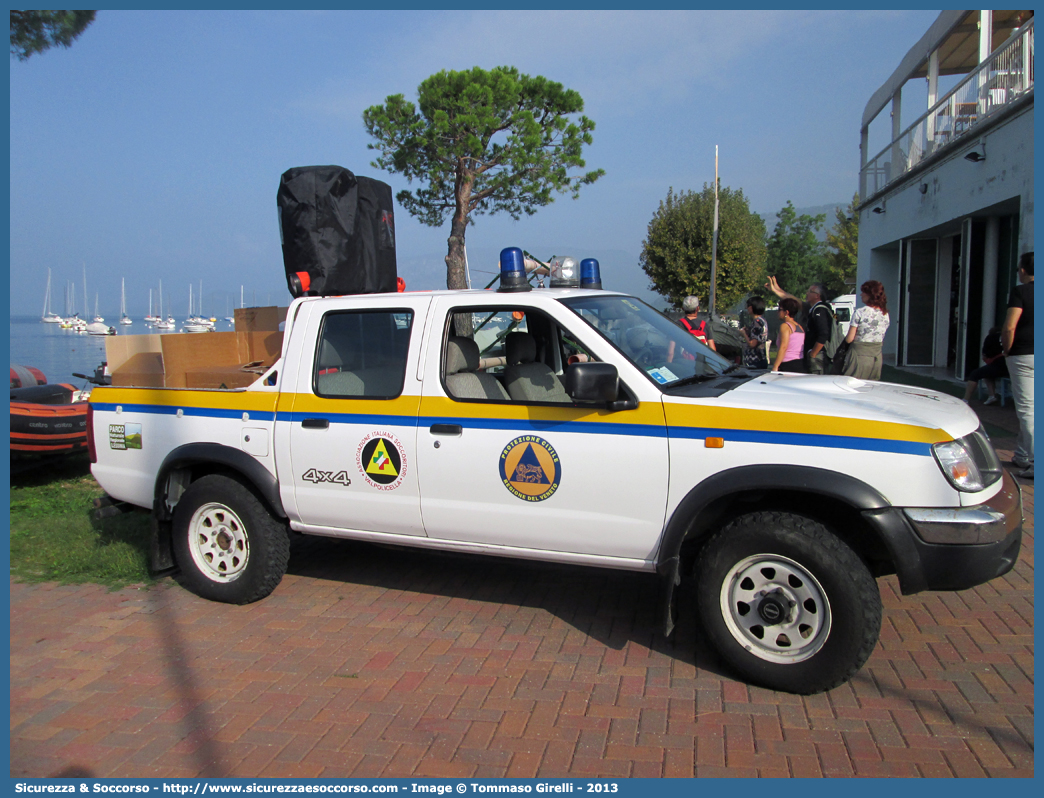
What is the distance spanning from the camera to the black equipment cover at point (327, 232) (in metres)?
5.12

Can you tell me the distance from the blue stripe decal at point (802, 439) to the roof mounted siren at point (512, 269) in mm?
1337

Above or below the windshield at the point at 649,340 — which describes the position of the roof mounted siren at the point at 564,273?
above

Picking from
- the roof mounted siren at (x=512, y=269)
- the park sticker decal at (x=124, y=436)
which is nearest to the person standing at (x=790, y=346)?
the roof mounted siren at (x=512, y=269)

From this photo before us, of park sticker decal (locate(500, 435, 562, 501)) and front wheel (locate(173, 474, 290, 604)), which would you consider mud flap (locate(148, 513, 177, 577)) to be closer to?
front wheel (locate(173, 474, 290, 604))

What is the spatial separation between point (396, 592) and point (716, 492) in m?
2.48

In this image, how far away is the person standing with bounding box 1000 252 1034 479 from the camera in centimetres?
700

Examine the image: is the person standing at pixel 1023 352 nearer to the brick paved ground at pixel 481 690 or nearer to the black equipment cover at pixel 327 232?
the brick paved ground at pixel 481 690

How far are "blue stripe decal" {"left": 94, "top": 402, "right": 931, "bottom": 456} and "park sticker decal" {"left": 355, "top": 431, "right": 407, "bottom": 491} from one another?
0.10 meters

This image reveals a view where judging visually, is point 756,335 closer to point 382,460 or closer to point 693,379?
point 693,379

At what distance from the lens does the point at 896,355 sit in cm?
1911

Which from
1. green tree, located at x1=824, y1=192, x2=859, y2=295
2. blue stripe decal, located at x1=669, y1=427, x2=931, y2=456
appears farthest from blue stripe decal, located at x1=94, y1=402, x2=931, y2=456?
green tree, located at x1=824, y1=192, x2=859, y2=295

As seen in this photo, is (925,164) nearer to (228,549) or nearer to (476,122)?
(476,122)

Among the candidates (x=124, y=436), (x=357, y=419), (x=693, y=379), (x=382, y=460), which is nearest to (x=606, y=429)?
(x=693, y=379)

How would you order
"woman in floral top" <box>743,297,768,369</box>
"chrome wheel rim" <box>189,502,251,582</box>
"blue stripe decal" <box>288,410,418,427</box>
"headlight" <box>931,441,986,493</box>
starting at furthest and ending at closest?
"woman in floral top" <box>743,297,768,369</box> → "chrome wheel rim" <box>189,502,251,582</box> → "blue stripe decal" <box>288,410,418,427</box> → "headlight" <box>931,441,986,493</box>
